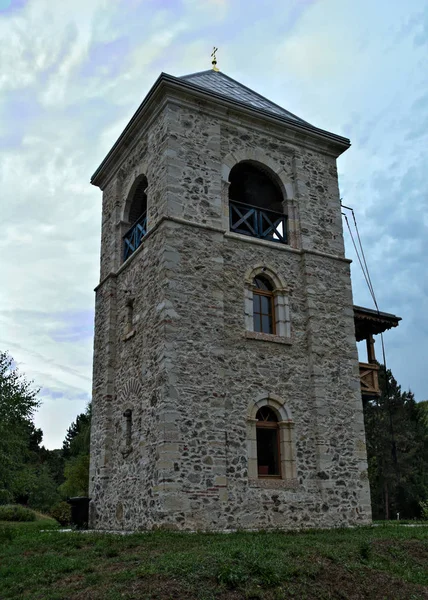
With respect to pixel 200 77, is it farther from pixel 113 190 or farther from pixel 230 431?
Answer: pixel 230 431

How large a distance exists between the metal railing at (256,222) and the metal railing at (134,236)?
87.8 inches

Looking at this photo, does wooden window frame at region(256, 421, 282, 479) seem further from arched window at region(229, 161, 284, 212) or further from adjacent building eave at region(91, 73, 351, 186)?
adjacent building eave at region(91, 73, 351, 186)

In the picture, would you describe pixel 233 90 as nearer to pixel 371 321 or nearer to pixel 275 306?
pixel 275 306

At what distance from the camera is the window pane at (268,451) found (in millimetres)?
13422

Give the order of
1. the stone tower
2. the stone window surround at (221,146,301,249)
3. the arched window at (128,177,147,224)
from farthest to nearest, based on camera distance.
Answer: the arched window at (128,177,147,224)
the stone window surround at (221,146,301,249)
the stone tower

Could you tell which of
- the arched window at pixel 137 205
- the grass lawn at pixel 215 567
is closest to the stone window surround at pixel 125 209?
the arched window at pixel 137 205

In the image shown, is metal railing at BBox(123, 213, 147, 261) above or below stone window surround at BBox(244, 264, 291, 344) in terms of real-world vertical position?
above

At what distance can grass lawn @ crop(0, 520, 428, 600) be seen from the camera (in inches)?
292

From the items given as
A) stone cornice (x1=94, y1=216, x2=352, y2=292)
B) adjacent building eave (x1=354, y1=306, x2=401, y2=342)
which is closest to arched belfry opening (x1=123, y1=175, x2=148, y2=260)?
stone cornice (x1=94, y1=216, x2=352, y2=292)

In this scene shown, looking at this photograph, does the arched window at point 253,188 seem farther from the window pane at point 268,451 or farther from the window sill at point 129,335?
the window pane at point 268,451

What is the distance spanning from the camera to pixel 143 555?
29.4ft

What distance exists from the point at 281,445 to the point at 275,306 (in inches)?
128

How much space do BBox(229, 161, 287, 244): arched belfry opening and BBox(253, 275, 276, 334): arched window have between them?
47.5 inches

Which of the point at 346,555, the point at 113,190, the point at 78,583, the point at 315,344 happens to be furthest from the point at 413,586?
the point at 113,190
